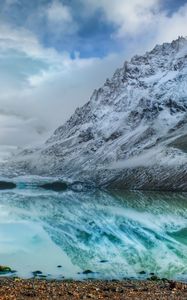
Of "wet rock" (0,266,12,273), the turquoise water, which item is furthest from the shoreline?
the turquoise water

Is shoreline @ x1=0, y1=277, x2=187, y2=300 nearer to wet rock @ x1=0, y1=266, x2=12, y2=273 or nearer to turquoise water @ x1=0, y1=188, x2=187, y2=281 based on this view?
wet rock @ x1=0, y1=266, x2=12, y2=273

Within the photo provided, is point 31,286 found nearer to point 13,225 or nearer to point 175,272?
point 175,272

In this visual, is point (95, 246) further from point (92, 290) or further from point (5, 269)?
point (92, 290)

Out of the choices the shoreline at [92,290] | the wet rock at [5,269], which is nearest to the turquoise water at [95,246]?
the wet rock at [5,269]

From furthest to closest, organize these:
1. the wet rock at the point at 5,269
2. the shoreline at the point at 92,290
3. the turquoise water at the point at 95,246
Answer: the turquoise water at the point at 95,246, the wet rock at the point at 5,269, the shoreline at the point at 92,290

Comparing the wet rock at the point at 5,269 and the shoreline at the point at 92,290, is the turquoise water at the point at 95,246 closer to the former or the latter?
the wet rock at the point at 5,269

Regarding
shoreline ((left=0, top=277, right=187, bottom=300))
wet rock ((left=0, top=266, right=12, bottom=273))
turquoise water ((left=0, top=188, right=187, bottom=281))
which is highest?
turquoise water ((left=0, top=188, right=187, bottom=281))

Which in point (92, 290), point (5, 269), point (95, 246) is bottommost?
point (92, 290)

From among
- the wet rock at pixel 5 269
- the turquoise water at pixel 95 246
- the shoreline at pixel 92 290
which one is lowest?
the shoreline at pixel 92 290

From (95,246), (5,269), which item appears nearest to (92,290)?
(5,269)
